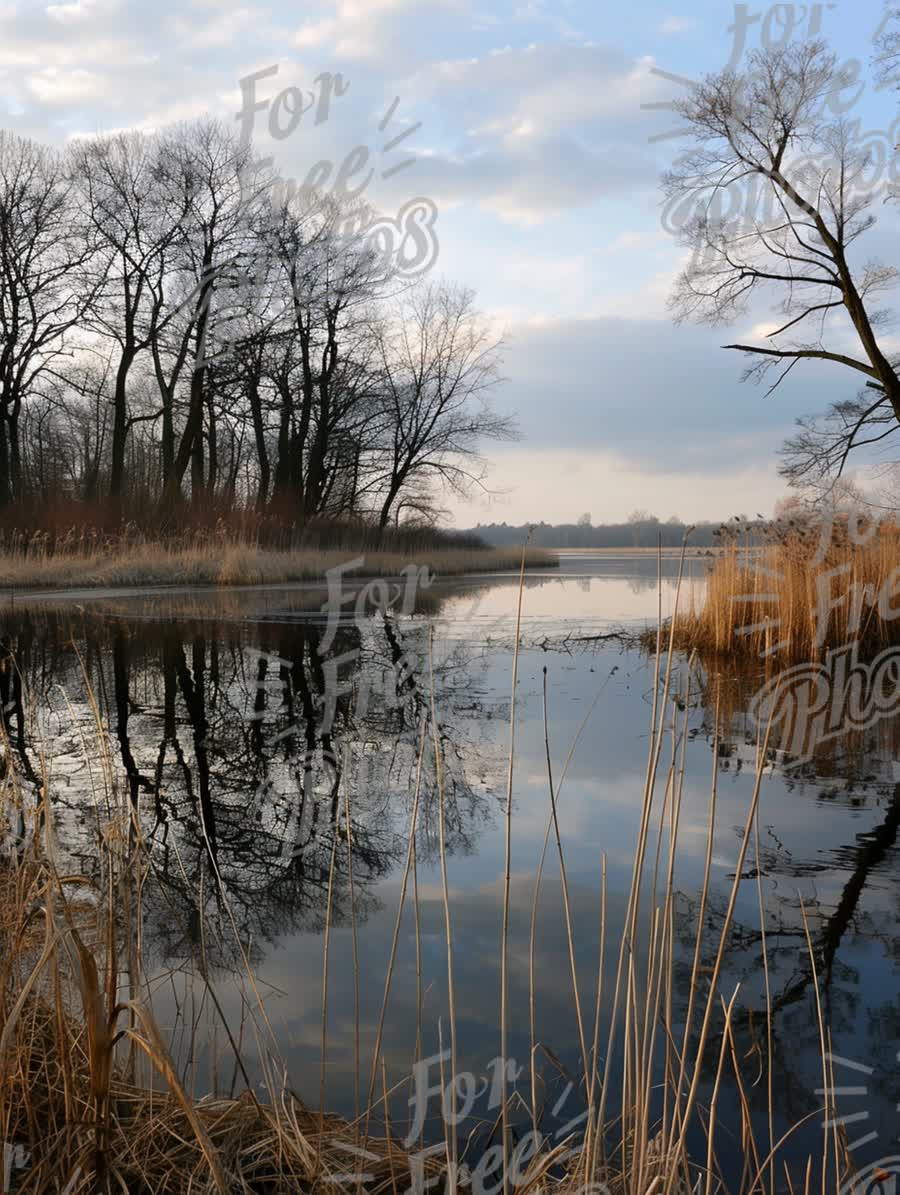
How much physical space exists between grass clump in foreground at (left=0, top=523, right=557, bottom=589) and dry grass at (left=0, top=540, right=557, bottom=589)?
17 millimetres

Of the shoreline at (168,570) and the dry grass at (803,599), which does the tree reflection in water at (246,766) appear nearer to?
the dry grass at (803,599)

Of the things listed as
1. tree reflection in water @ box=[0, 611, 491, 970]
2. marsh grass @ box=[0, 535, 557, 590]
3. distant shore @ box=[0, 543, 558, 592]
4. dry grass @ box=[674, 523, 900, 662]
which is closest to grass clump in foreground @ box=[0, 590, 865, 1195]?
tree reflection in water @ box=[0, 611, 491, 970]

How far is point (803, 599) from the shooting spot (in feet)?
26.3

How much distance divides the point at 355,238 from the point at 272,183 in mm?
2665

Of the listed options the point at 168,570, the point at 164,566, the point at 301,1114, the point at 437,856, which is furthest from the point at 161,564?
the point at 301,1114

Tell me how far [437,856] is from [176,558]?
1527cm

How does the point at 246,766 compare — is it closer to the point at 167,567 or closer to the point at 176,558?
the point at 167,567

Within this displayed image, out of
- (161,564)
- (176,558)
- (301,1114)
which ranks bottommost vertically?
(301,1114)

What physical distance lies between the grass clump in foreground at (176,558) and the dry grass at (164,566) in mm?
17

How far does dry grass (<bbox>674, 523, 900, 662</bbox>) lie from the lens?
311 inches

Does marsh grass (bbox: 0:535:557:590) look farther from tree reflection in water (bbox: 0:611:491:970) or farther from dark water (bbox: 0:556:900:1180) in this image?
dark water (bbox: 0:556:900:1180)

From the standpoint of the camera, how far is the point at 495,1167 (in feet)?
5.40

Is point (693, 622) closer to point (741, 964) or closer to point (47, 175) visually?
point (741, 964)

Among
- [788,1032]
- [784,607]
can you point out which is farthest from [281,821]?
[784,607]
